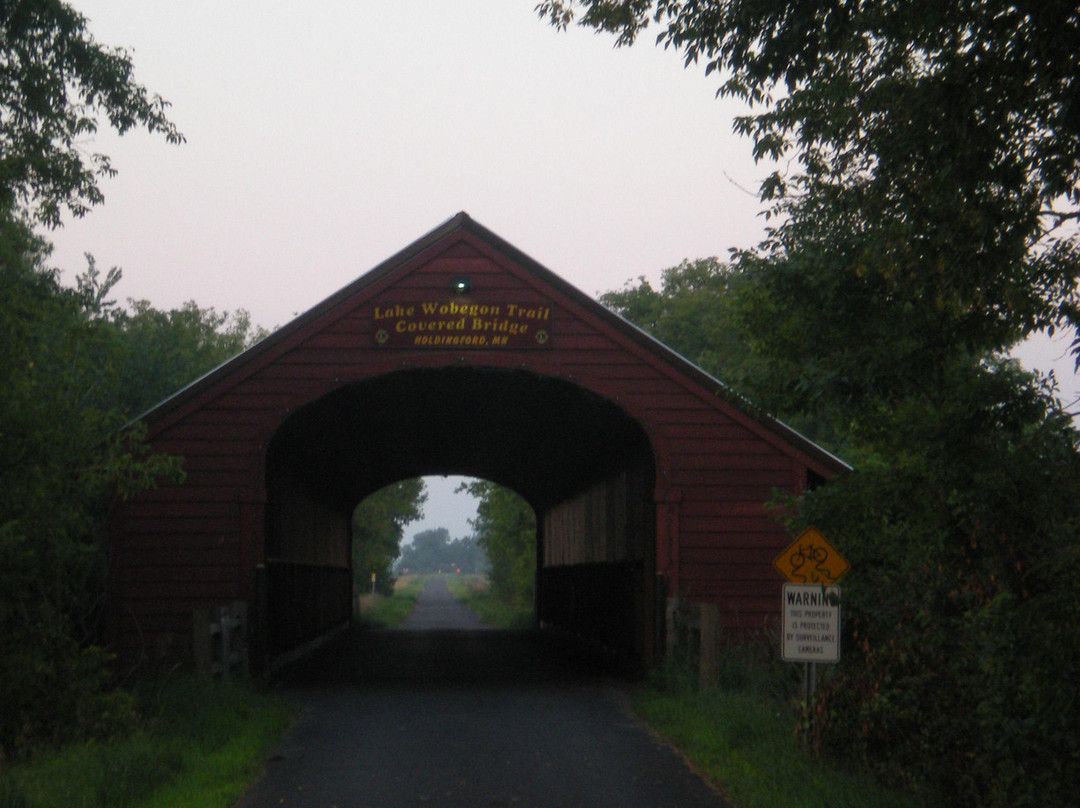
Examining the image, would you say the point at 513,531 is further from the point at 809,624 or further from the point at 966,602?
the point at 966,602

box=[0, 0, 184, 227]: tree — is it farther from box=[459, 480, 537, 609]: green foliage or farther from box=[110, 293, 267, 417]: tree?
box=[459, 480, 537, 609]: green foliage

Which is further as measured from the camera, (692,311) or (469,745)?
(692,311)

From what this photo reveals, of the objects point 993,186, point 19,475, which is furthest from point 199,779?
point 993,186

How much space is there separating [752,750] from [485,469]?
83.0 feet

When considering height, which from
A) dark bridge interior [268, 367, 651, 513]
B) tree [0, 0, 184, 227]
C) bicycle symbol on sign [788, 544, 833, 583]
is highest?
tree [0, 0, 184, 227]

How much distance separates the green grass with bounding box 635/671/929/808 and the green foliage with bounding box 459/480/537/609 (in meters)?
37.5

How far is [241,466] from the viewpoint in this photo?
1781cm

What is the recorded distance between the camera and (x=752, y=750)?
10922mm

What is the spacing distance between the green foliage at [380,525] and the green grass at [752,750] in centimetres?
4087

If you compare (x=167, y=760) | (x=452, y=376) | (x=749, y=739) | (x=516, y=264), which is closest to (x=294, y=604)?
(x=452, y=376)

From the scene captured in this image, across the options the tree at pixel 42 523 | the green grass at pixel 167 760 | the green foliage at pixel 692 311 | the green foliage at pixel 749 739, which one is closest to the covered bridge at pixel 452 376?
the green foliage at pixel 749 739

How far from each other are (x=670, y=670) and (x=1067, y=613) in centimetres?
990

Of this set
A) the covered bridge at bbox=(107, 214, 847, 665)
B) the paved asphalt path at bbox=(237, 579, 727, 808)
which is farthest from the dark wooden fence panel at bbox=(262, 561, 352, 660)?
the covered bridge at bbox=(107, 214, 847, 665)

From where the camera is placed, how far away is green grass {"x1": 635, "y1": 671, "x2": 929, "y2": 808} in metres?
8.85
